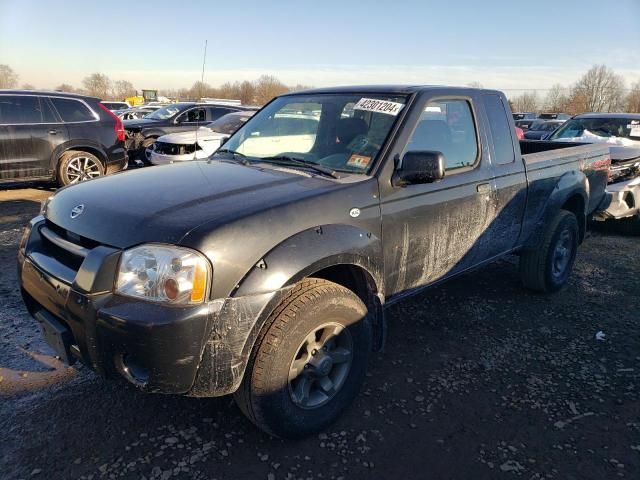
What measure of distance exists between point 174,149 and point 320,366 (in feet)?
24.1

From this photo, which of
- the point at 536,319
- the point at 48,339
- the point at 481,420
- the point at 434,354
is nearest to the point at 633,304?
the point at 536,319

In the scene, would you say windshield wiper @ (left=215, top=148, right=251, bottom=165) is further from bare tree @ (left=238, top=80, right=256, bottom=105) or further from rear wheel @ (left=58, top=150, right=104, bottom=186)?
bare tree @ (left=238, top=80, right=256, bottom=105)

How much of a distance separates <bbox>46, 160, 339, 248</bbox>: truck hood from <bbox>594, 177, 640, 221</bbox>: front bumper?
17.1 feet

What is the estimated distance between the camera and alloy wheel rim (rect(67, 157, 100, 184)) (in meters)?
8.48

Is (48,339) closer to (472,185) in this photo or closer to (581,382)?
(472,185)

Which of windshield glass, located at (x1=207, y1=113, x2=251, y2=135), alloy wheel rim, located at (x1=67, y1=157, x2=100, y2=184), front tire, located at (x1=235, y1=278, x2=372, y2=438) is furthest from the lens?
windshield glass, located at (x1=207, y1=113, x2=251, y2=135)

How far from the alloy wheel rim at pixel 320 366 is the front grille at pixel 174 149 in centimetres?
705

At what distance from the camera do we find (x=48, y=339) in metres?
2.55

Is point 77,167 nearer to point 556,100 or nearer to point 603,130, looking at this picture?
point 603,130

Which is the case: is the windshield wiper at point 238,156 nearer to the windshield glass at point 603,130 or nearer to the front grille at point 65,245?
the front grille at point 65,245

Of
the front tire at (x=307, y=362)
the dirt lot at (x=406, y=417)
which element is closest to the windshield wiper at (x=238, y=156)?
the front tire at (x=307, y=362)

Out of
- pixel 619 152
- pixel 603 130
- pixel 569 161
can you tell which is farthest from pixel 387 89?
pixel 603 130

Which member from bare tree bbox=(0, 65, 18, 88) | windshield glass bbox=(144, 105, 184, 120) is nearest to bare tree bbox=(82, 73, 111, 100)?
bare tree bbox=(0, 65, 18, 88)

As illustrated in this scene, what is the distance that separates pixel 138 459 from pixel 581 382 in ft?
8.99
